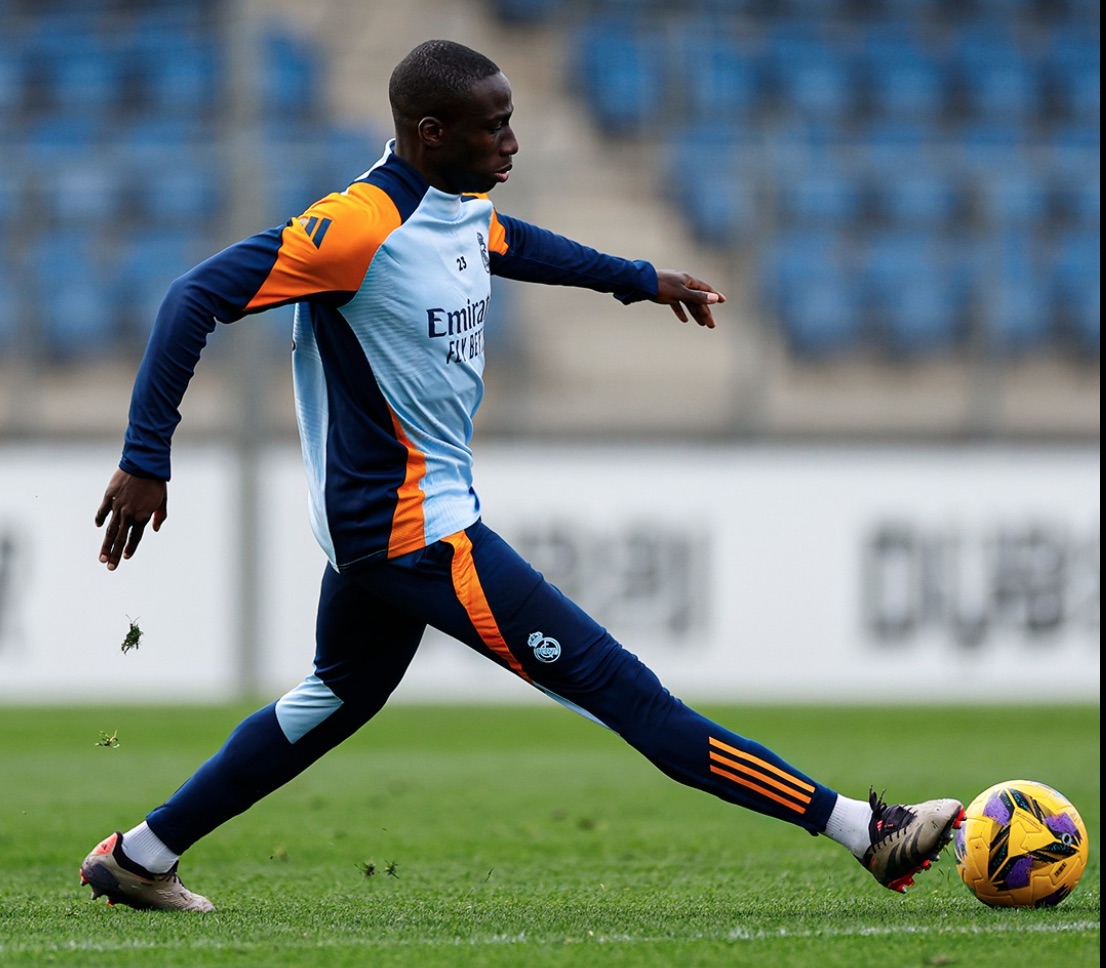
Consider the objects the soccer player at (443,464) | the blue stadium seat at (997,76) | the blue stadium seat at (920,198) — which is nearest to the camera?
the soccer player at (443,464)

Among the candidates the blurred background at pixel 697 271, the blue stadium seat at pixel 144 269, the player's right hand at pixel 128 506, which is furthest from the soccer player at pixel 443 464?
the blue stadium seat at pixel 144 269

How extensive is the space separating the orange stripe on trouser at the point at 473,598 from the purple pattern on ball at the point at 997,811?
1.24 metres

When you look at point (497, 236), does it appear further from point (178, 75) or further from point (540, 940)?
point (178, 75)

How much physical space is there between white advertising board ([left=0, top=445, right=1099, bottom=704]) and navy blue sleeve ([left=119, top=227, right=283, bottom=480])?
314 inches

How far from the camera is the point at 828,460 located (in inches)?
494

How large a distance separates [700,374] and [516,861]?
25.2 feet

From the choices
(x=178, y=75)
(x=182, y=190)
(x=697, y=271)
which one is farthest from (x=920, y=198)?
(x=178, y=75)

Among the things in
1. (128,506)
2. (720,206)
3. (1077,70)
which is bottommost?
(128,506)

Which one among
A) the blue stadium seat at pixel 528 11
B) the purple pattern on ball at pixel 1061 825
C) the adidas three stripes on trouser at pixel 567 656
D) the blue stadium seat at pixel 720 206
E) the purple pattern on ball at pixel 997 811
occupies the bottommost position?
the purple pattern on ball at pixel 1061 825

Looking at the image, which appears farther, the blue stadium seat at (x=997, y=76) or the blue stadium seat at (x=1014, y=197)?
the blue stadium seat at (x=997, y=76)

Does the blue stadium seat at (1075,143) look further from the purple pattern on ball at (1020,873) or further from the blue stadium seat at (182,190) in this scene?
the purple pattern on ball at (1020,873)

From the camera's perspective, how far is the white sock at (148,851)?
15.2 ft

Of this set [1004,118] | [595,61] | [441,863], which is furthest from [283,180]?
[441,863]

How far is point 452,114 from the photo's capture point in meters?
4.34
